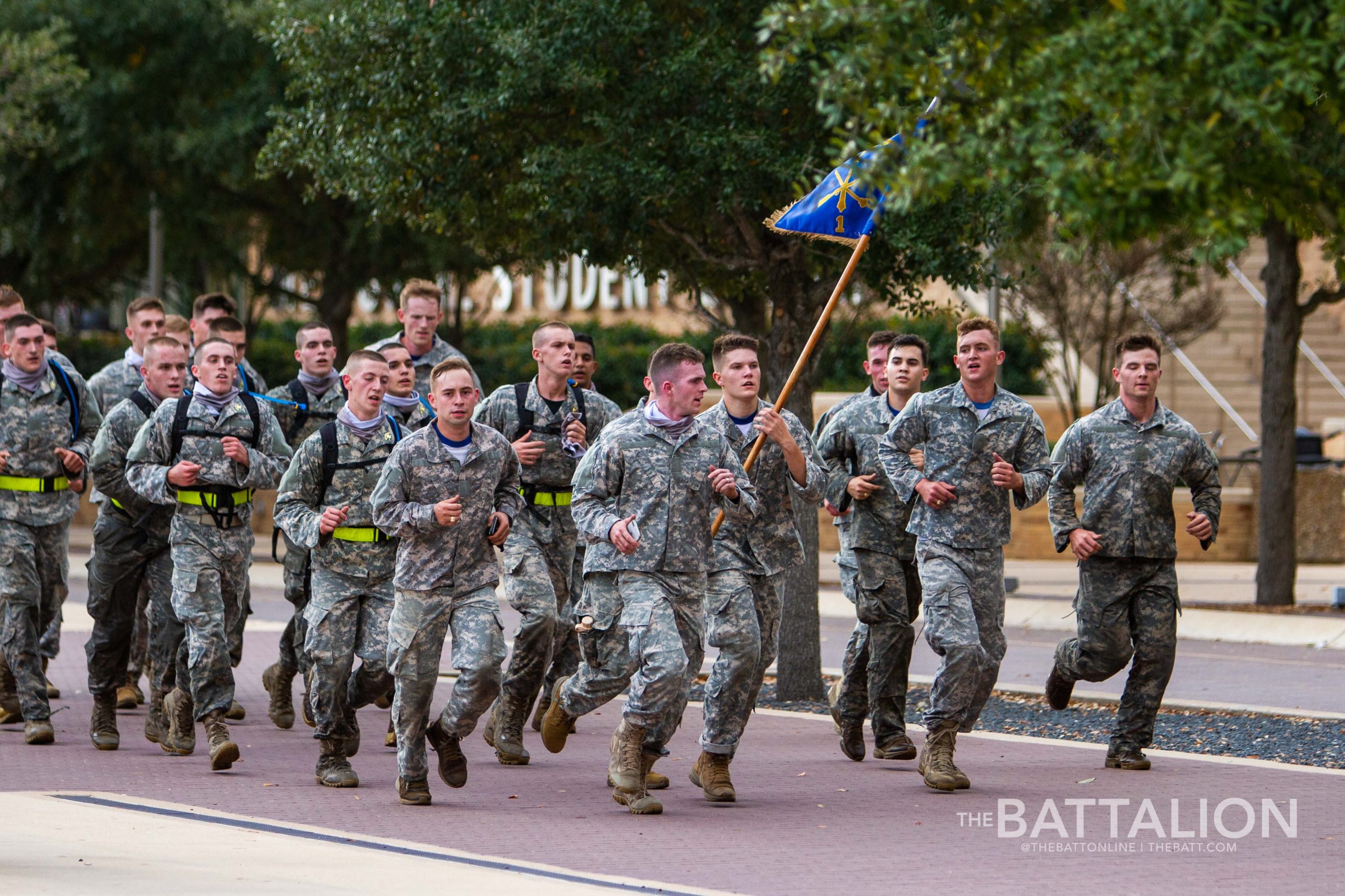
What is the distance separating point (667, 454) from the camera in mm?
8453

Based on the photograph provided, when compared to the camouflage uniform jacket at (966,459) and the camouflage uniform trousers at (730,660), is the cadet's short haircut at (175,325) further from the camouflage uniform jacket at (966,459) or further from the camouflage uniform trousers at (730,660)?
the camouflage uniform jacket at (966,459)

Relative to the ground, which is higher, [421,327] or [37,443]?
[421,327]

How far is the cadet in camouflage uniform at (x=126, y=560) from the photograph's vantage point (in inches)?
397

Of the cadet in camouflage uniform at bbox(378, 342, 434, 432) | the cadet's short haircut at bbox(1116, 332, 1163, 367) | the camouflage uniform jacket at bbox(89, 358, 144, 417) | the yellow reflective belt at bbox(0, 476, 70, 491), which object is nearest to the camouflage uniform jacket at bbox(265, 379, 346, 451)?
the cadet in camouflage uniform at bbox(378, 342, 434, 432)

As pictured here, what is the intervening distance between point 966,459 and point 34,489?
527 centimetres

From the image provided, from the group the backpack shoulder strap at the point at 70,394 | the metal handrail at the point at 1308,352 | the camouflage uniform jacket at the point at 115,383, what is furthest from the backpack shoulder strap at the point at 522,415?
the metal handrail at the point at 1308,352

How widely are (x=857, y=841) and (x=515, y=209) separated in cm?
655

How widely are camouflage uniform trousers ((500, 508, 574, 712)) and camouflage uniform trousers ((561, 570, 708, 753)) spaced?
81cm

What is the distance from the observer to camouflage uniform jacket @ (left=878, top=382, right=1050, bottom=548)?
9.04 meters

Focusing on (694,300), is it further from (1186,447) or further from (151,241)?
(151,241)

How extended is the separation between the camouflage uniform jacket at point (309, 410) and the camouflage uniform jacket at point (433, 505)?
9.29 ft

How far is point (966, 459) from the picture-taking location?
9.12 meters

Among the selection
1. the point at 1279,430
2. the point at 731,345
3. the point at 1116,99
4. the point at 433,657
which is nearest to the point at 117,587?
the point at 433,657

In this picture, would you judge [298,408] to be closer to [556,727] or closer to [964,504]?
[556,727]
